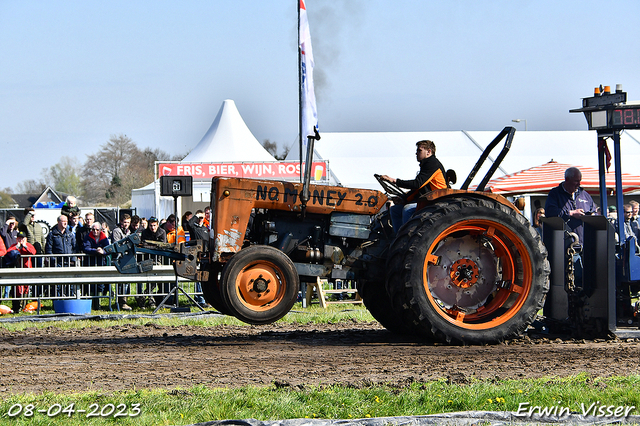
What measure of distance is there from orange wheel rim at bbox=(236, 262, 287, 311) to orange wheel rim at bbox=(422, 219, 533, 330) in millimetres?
1418

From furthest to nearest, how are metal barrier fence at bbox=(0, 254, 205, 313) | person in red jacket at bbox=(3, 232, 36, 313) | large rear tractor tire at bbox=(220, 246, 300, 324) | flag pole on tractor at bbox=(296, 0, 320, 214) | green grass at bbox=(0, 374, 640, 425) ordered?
flag pole on tractor at bbox=(296, 0, 320, 214) → person in red jacket at bbox=(3, 232, 36, 313) → metal barrier fence at bbox=(0, 254, 205, 313) → large rear tractor tire at bbox=(220, 246, 300, 324) → green grass at bbox=(0, 374, 640, 425)

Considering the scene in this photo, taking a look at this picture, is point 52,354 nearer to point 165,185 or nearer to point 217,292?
point 217,292

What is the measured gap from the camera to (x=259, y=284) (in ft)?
20.9

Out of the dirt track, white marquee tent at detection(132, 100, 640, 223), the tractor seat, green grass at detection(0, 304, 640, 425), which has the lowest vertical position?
the dirt track

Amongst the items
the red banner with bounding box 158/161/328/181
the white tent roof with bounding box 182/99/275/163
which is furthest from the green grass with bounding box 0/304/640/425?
the white tent roof with bounding box 182/99/275/163

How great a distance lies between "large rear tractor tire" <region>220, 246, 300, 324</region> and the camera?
20.6ft

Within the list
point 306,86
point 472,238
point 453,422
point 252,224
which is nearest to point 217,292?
point 252,224

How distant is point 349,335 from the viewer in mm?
7641

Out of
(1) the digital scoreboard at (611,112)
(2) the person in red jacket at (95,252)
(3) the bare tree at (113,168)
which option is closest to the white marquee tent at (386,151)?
(2) the person in red jacket at (95,252)

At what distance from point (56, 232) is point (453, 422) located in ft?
34.3

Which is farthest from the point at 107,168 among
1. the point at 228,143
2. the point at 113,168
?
the point at 228,143

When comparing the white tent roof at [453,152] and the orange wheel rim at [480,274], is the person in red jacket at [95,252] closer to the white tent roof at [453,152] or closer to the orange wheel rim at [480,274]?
the orange wheel rim at [480,274]

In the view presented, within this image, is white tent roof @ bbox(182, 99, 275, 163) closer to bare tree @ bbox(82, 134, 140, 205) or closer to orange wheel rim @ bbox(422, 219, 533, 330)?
orange wheel rim @ bbox(422, 219, 533, 330)

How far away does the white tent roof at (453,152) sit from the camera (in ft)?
76.3
